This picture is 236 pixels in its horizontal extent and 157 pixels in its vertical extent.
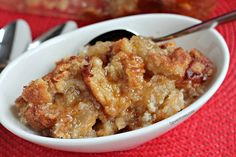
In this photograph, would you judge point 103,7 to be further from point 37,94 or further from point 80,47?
point 37,94

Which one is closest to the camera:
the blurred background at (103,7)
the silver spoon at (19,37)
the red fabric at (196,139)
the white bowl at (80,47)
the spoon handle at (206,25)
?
the white bowl at (80,47)

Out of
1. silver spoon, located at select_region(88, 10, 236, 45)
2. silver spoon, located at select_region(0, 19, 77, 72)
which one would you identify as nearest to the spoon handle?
silver spoon, located at select_region(88, 10, 236, 45)

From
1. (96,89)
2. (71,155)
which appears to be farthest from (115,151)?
(96,89)

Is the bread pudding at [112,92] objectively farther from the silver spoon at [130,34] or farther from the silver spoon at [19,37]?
the silver spoon at [19,37]

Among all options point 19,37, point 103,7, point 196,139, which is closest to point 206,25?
point 196,139

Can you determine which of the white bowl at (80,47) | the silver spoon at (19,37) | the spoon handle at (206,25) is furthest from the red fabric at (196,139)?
the silver spoon at (19,37)

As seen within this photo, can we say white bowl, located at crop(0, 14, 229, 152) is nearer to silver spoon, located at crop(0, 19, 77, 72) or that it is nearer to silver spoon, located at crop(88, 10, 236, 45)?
silver spoon, located at crop(88, 10, 236, 45)

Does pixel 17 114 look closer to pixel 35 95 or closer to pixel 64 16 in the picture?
pixel 35 95
